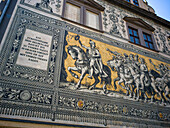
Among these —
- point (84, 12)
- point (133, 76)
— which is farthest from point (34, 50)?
point (133, 76)

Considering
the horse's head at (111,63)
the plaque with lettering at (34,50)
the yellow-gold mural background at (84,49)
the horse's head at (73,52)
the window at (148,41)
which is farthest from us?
the window at (148,41)

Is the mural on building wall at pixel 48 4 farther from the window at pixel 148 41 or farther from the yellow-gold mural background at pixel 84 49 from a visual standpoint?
the window at pixel 148 41

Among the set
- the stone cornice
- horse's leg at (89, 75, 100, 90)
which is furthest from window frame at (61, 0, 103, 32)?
horse's leg at (89, 75, 100, 90)

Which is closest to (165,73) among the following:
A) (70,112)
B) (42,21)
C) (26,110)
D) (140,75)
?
(140,75)

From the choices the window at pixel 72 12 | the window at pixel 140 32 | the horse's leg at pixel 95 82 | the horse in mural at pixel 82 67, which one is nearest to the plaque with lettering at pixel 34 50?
the horse in mural at pixel 82 67

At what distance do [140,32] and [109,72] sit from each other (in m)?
3.28

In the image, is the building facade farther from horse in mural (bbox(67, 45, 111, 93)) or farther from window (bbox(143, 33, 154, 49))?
window (bbox(143, 33, 154, 49))

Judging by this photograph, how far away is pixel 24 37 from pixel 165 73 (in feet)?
17.7

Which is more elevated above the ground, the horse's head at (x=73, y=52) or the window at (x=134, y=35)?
the window at (x=134, y=35)

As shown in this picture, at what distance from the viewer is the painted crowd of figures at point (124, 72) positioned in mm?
4258

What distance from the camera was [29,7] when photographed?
14.6 feet

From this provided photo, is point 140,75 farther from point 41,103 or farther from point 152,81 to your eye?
point 41,103

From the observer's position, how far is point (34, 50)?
3730 mm

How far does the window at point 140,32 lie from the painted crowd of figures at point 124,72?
1.02 metres
